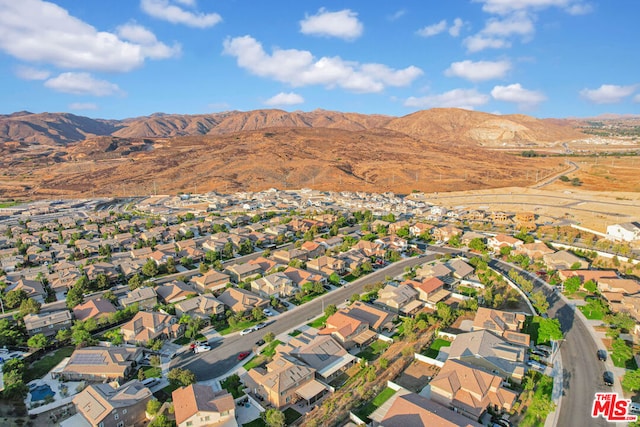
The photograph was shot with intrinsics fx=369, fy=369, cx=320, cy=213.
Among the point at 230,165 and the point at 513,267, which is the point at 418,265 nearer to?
the point at 513,267

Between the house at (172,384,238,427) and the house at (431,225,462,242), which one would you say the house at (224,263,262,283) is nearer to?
the house at (172,384,238,427)

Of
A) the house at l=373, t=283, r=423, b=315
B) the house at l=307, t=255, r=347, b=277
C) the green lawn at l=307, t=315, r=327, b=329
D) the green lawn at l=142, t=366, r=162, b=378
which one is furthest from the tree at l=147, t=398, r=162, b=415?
the house at l=307, t=255, r=347, b=277

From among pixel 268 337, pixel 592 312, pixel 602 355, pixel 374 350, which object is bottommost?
pixel 374 350

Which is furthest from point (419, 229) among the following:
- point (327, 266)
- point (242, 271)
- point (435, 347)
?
point (435, 347)

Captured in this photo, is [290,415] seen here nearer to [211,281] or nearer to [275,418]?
[275,418]

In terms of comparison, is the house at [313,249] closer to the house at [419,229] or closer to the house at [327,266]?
the house at [327,266]

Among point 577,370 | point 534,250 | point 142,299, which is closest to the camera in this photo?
point 577,370

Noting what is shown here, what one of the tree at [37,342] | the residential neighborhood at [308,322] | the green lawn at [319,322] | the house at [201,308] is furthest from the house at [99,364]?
the green lawn at [319,322]

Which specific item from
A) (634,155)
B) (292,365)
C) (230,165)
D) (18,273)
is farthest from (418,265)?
(634,155)
